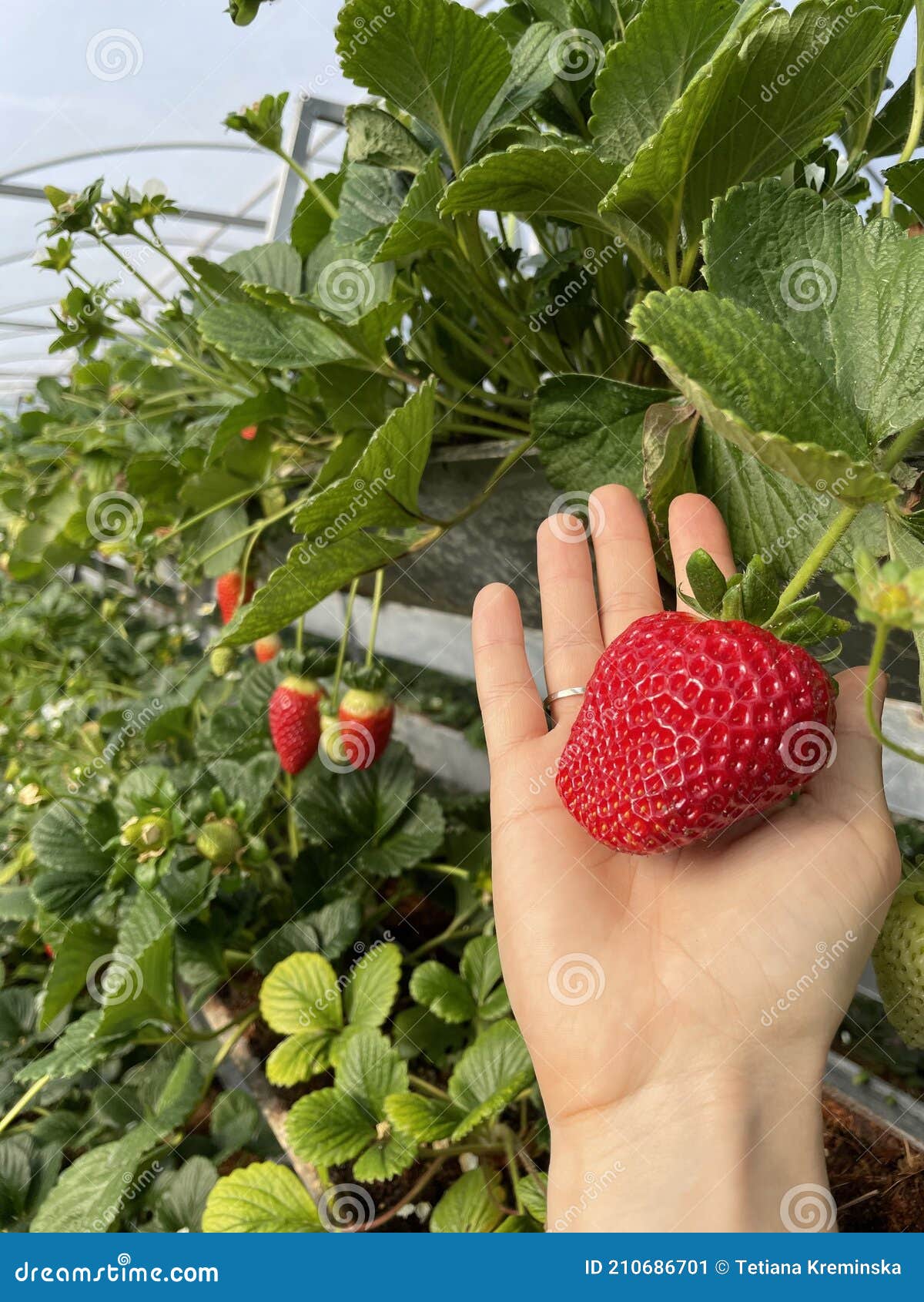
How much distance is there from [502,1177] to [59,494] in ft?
3.52

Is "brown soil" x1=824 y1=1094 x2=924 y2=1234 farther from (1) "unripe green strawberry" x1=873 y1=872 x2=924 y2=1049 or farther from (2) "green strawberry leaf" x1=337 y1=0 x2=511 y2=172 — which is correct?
(2) "green strawberry leaf" x1=337 y1=0 x2=511 y2=172

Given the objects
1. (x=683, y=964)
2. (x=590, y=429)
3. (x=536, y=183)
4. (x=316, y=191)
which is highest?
(x=316, y=191)

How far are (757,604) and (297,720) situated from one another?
0.52 m

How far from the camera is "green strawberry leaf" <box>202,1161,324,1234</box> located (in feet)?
1.99

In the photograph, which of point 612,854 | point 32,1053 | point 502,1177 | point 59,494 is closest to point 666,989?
point 612,854

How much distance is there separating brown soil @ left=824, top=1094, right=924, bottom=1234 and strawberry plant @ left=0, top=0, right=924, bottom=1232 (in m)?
0.20

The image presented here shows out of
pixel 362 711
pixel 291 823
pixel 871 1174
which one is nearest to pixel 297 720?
pixel 362 711

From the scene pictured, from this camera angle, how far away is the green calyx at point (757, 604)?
0.32 m

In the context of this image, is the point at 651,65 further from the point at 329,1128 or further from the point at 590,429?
the point at 329,1128

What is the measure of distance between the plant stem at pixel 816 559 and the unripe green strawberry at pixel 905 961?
175mm

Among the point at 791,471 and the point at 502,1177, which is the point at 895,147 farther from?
the point at 502,1177

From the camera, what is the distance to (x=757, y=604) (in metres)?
0.34

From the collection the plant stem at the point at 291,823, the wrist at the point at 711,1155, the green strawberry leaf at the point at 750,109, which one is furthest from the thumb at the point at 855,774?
the plant stem at the point at 291,823

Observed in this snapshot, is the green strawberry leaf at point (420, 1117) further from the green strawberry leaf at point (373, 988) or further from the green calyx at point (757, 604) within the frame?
the green calyx at point (757, 604)
